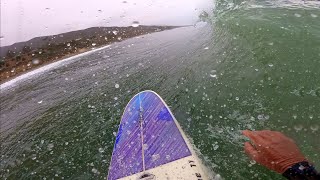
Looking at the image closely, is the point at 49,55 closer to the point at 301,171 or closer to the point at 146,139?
the point at 146,139

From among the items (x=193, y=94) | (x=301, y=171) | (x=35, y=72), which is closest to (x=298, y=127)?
(x=301, y=171)

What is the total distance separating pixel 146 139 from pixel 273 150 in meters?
1.88

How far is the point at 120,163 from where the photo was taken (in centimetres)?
478

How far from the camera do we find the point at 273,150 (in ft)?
14.9

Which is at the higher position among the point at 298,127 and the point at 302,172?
the point at 298,127

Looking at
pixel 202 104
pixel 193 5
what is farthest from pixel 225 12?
pixel 202 104

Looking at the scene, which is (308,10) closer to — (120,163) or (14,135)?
(120,163)

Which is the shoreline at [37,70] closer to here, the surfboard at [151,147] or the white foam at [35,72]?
the white foam at [35,72]

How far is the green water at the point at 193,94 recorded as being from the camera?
5.09 metres

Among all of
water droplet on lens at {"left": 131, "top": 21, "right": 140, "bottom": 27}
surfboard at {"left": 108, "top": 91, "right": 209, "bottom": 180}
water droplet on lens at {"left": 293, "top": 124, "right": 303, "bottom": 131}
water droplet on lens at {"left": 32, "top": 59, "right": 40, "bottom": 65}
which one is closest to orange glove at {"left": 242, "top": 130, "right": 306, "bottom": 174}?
water droplet on lens at {"left": 293, "top": 124, "right": 303, "bottom": 131}

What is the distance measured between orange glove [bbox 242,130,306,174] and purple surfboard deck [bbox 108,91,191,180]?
0.97 meters

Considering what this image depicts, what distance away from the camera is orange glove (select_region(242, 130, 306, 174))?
4.35 metres

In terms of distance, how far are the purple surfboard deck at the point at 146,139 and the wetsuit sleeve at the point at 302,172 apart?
1.38 meters

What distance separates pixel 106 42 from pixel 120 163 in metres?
4.53
